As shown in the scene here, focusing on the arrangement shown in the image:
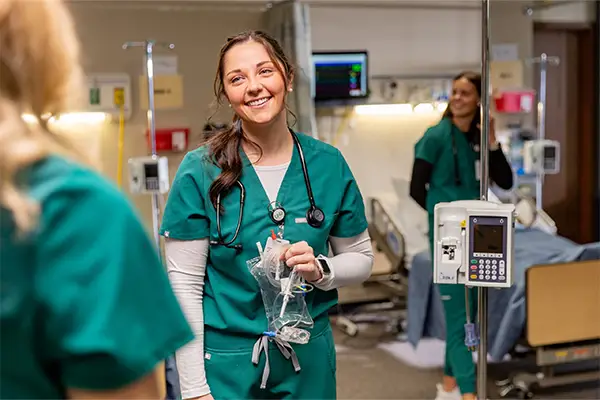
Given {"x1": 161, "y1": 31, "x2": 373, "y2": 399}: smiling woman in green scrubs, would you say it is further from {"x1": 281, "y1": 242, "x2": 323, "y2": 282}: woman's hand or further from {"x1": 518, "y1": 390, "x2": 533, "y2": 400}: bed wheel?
{"x1": 518, "y1": 390, "x2": 533, "y2": 400}: bed wheel

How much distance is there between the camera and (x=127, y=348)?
78 centimetres

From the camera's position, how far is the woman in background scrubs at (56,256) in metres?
0.75

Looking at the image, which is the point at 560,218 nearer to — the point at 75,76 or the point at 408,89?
the point at 408,89

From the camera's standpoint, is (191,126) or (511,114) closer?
(191,126)

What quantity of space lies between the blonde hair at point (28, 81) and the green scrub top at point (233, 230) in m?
0.99

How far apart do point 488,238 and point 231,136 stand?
2.60ft

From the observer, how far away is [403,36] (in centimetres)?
552

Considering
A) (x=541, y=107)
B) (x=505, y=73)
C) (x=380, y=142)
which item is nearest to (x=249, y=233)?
(x=380, y=142)

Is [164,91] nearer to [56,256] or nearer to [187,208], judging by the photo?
[187,208]

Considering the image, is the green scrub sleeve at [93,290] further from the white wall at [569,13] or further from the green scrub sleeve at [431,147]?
the white wall at [569,13]

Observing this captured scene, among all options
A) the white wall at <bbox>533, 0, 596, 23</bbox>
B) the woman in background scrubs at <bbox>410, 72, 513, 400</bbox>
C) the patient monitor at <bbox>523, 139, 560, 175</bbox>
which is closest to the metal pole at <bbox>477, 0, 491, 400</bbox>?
the woman in background scrubs at <bbox>410, 72, 513, 400</bbox>

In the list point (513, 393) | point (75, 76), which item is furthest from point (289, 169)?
point (513, 393)

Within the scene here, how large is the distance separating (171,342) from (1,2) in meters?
0.38

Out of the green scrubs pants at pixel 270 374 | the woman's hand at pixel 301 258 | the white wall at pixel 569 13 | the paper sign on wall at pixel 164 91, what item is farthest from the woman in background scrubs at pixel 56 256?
the white wall at pixel 569 13
